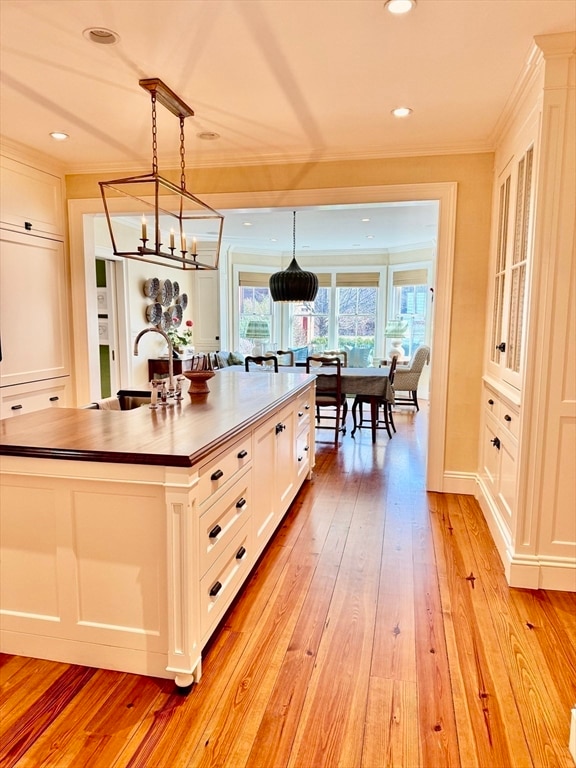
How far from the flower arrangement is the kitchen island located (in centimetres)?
557

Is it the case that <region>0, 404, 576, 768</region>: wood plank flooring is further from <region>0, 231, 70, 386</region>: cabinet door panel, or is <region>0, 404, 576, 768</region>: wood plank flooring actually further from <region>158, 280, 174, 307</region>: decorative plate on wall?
<region>158, 280, 174, 307</region>: decorative plate on wall

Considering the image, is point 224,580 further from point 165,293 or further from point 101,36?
point 165,293

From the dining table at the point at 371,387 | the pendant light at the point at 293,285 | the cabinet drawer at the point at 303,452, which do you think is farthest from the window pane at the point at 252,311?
the cabinet drawer at the point at 303,452

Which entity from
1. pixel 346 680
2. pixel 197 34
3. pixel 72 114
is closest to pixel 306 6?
pixel 197 34

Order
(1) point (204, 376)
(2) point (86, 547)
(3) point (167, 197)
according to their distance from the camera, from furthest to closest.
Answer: (3) point (167, 197), (1) point (204, 376), (2) point (86, 547)

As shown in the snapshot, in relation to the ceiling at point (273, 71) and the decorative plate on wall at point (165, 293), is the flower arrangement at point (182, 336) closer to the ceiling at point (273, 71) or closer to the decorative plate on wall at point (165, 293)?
the decorative plate on wall at point (165, 293)

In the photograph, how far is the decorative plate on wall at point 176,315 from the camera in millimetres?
7664

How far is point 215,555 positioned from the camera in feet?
6.37

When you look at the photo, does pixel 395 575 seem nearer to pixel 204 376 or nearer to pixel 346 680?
pixel 346 680

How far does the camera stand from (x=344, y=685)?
182cm

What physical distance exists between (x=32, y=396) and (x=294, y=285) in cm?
295

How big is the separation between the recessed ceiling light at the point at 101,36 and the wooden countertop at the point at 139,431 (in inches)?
68.8

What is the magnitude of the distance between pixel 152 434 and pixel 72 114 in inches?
95.2

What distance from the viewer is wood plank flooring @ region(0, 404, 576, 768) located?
153 cm
